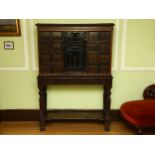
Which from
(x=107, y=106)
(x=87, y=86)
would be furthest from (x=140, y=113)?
(x=87, y=86)

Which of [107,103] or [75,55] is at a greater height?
[75,55]

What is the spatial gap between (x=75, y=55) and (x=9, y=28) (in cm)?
105

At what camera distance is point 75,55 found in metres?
3.14

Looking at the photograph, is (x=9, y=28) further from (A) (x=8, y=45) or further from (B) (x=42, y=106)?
(B) (x=42, y=106)

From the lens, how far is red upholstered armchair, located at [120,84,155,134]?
2.94m

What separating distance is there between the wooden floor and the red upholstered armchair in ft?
0.95

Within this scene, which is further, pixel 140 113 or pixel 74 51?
pixel 74 51

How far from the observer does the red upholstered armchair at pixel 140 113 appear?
294cm

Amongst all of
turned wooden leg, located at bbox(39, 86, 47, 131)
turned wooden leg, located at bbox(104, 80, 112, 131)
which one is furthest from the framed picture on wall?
turned wooden leg, located at bbox(104, 80, 112, 131)

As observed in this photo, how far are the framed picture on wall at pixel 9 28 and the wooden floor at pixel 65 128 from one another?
142 centimetres

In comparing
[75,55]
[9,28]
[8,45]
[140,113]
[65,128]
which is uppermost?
[9,28]

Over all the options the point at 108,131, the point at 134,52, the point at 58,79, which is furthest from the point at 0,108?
the point at 134,52

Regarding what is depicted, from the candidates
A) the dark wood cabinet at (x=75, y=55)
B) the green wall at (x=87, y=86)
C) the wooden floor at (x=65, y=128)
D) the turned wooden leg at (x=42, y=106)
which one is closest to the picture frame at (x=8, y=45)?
the green wall at (x=87, y=86)
